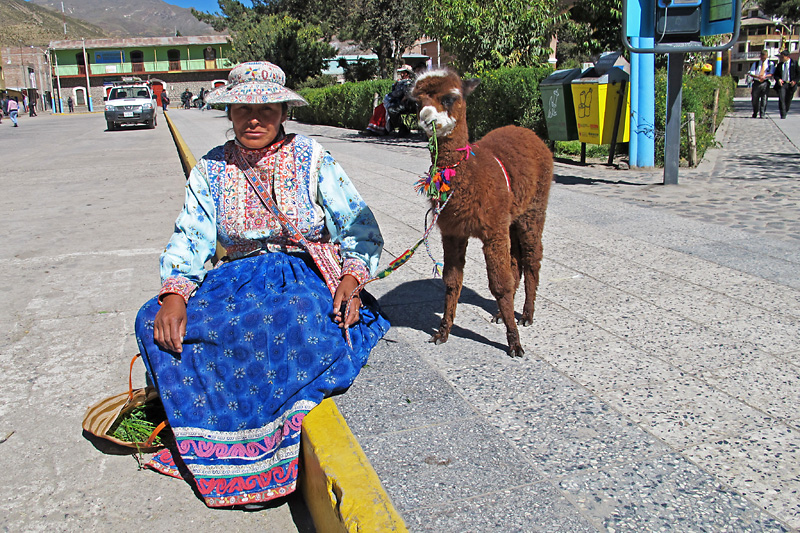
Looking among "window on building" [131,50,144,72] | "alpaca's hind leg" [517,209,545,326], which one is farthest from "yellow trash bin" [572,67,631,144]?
"window on building" [131,50,144,72]

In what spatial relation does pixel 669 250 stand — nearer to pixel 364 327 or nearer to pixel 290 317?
pixel 364 327

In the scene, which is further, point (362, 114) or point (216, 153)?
point (362, 114)

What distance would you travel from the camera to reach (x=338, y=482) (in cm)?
242

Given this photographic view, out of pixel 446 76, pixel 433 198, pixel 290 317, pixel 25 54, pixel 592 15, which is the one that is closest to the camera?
pixel 290 317

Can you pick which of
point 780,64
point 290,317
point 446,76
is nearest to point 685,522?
point 290,317

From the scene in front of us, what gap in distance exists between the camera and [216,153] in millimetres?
3498

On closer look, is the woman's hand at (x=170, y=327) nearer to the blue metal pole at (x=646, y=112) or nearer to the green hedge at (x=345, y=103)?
the blue metal pole at (x=646, y=112)

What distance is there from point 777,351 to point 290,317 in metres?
2.63

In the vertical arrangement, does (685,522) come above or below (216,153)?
below

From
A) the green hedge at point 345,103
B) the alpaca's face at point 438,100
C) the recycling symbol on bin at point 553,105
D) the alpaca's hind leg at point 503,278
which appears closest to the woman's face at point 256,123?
the alpaca's face at point 438,100

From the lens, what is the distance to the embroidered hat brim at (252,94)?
3.25 m

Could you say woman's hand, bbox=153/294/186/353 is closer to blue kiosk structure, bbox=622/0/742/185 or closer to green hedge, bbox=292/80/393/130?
blue kiosk structure, bbox=622/0/742/185

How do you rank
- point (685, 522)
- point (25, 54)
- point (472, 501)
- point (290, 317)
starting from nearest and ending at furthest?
point (685, 522) → point (472, 501) → point (290, 317) → point (25, 54)

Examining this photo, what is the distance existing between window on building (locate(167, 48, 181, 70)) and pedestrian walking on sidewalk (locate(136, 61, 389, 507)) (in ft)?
254
